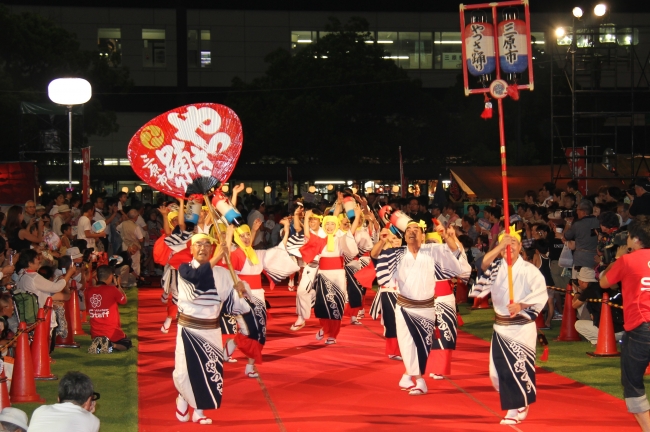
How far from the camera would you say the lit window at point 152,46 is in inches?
1533

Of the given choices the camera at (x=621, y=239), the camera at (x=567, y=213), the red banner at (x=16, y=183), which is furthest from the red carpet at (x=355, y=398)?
the red banner at (x=16, y=183)

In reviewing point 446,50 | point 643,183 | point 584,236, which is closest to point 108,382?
point 584,236

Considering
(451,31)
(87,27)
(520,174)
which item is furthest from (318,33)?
(520,174)

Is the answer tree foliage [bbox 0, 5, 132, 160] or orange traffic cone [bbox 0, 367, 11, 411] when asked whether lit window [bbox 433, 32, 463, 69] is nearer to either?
tree foliage [bbox 0, 5, 132, 160]

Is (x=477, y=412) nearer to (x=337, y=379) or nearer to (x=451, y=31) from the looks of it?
(x=337, y=379)

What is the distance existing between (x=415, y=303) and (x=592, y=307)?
355 centimetres

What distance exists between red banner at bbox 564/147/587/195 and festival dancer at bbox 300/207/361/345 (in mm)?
7758

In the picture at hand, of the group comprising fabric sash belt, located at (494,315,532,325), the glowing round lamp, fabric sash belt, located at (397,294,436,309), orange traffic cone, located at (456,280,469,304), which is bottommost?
orange traffic cone, located at (456,280,469,304)

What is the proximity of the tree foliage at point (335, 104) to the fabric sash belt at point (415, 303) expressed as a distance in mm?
23704

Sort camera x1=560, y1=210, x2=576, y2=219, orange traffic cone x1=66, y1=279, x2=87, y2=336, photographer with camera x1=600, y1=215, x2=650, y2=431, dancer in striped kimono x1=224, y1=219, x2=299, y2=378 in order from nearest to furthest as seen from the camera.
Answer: photographer with camera x1=600, y1=215, x2=650, y2=431, dancer in striped kimono x1=224, y1=219, x2=299, y2=378, orange traffic cone x1=66, y1=279, x2=87, y2=336, camera x1=560, y1=210, x2=576, y2=219

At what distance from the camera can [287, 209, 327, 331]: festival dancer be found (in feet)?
40.5

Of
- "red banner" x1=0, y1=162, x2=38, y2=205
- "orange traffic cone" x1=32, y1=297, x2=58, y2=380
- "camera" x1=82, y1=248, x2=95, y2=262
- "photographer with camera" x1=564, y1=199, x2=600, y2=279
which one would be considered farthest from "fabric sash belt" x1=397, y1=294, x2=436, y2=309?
"red banner" x1=0, y1=162, x2=38, y2=205

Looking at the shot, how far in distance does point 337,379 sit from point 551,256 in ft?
18.9

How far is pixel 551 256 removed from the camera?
14.1 metres
